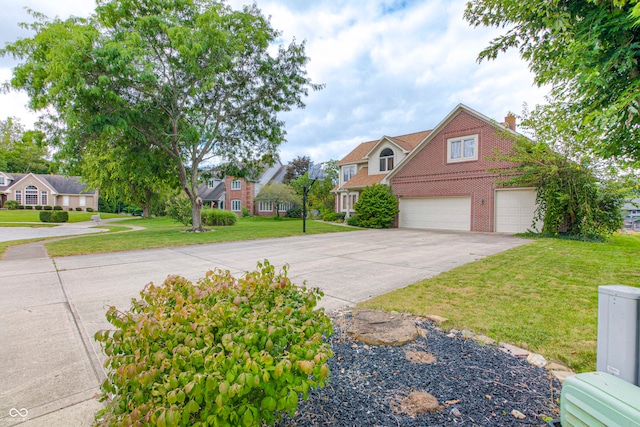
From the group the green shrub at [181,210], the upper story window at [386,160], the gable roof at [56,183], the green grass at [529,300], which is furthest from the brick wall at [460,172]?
the gable roof at [56,183]

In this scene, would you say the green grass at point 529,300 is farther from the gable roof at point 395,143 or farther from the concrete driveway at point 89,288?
the gable roof at point 395,143

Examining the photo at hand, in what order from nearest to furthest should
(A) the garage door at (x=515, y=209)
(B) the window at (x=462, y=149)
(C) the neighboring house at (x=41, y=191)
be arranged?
(A) the garage door at (x=515, y=209)
(B) the window at (x=462, y=149)
(C) the neighboring house at (x=41, y=191)

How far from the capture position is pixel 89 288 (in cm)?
523

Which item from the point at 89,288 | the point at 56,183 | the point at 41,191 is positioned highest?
the point at 56,183

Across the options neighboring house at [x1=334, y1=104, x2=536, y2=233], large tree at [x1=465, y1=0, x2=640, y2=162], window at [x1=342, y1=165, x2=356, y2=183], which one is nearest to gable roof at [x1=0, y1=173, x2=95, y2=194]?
window at [x1=342, y1=165, x2=356, y2=183]

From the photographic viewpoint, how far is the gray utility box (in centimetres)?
171

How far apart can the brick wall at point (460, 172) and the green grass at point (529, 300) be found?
8.54 m

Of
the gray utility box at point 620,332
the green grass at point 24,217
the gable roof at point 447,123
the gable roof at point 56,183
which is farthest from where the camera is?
the gable roof at point 56,183

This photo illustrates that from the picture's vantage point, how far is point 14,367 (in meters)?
2.63

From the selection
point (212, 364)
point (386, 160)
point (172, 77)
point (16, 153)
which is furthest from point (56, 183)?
point (212, 364)

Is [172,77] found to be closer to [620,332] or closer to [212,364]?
[212,364]

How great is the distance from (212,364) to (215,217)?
20.6 metres

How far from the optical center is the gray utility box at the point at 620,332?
1.71 meters

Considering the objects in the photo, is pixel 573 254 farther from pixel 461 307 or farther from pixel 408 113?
pixel 408 113
